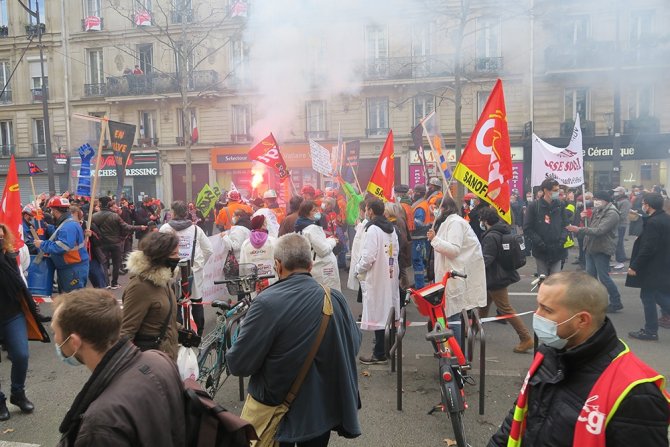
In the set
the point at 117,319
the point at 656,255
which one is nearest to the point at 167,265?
the point at 117,319

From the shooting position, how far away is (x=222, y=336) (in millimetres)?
4375

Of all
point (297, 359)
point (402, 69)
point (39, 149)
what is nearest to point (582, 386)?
point (297, 359)

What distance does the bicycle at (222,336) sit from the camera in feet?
13.5

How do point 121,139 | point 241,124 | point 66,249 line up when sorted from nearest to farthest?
1. point 66,249
2. point 121,139
3. point 241,124

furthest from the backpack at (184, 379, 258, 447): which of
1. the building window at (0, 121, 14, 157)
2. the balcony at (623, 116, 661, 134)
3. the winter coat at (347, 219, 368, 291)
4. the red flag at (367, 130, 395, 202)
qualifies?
the building window at (0, 121, 14, 157)

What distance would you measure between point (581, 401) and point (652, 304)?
4921 millimetres

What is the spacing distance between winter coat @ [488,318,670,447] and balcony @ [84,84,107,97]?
29.4m

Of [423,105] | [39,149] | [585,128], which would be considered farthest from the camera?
[39,149]

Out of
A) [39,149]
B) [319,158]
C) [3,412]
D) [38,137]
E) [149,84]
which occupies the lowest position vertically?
[3,412]

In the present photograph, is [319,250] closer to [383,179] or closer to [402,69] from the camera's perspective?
[383,179]

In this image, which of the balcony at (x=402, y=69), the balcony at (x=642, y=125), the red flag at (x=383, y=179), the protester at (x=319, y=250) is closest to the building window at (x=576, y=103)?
the balcony at (x=642, y=125)

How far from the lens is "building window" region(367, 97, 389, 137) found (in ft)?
80.3

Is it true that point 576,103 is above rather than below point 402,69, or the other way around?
below

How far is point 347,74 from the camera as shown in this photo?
2384 cm
